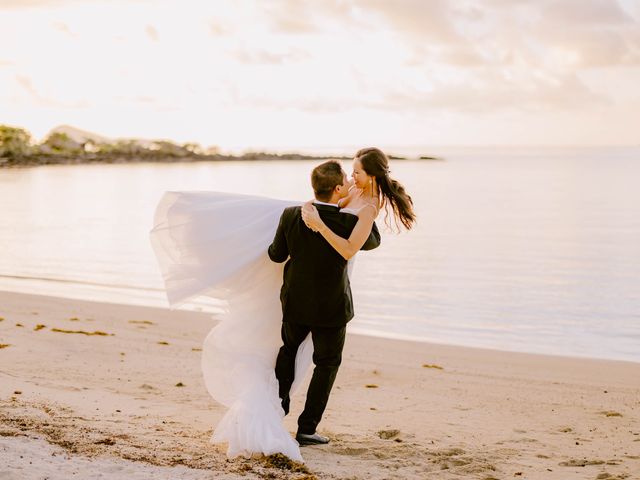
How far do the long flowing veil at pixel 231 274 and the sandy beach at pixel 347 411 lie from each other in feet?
1.71

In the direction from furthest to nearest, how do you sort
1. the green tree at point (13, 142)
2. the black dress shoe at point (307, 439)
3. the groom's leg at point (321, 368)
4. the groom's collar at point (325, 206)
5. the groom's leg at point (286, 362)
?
the green tree at point (13, 142) < the black dress shoe at point (307, 439) < the groom's leg at point (286, 362) < the groom's leg at point (321, 368) < the groom's collar at point (325, 206)

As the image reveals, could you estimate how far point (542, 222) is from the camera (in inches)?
1251

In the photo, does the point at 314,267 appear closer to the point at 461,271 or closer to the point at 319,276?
the point at 319,276

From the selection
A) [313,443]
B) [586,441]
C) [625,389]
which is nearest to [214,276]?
[313,443]

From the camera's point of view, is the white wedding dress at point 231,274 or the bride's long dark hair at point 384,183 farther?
the white wedding dress at point 231,274

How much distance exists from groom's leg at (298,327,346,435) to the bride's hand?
2.37 feet

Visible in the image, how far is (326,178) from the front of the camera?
496 cm

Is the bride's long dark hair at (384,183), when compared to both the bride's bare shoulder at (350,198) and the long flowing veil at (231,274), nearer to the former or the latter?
the bride's bare shoulder at (350,198)

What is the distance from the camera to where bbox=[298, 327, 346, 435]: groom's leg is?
17.0ft

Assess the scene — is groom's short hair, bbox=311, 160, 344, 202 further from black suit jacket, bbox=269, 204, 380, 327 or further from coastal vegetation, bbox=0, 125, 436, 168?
coastal vegetation, bbox=0, 125, 436, 168

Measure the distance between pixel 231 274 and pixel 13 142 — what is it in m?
99.2

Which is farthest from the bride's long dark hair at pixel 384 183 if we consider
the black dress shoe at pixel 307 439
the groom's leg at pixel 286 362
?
the black dress shoe at pixel 307 439

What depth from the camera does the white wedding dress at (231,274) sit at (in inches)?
210

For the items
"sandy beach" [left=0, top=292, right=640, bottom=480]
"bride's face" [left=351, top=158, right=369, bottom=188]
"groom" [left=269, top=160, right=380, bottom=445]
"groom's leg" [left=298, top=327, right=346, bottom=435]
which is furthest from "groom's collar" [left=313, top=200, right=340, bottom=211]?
"sandy beach" [left=0, top=292, right=640, bottom=480]
